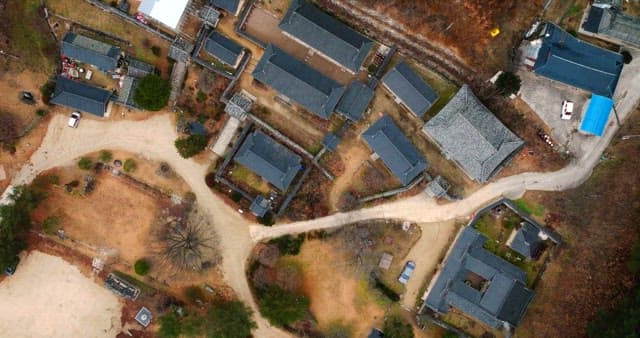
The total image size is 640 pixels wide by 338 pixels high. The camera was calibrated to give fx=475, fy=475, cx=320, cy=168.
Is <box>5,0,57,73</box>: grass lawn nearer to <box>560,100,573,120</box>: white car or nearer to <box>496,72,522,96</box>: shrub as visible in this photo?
<box>496,72,522,96</box>: shrub

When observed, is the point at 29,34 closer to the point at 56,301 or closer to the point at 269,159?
the point at 56,301

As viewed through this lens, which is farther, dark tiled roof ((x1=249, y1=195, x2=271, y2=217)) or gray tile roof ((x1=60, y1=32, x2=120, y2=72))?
gray tile roof ((x1=60, y1=32, x2=120, y2=72))

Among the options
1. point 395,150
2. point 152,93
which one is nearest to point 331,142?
point 395,150

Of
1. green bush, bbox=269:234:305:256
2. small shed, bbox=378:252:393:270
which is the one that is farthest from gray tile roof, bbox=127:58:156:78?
small shed, bbox=378:252:393:270

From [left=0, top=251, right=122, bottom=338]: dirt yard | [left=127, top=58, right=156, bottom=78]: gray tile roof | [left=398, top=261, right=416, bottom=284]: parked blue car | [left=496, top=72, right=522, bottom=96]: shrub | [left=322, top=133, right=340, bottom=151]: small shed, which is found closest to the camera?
[left=496, top=72, right=522, bottom=96]: shrub

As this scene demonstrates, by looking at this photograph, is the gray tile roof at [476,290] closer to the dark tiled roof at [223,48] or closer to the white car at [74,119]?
the dark tiled roof at [223,48]

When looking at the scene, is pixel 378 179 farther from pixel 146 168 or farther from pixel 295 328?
pixel 146 168

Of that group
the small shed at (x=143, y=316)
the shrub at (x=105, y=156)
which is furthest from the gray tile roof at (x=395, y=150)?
the small shed at (x=143, y=316)
